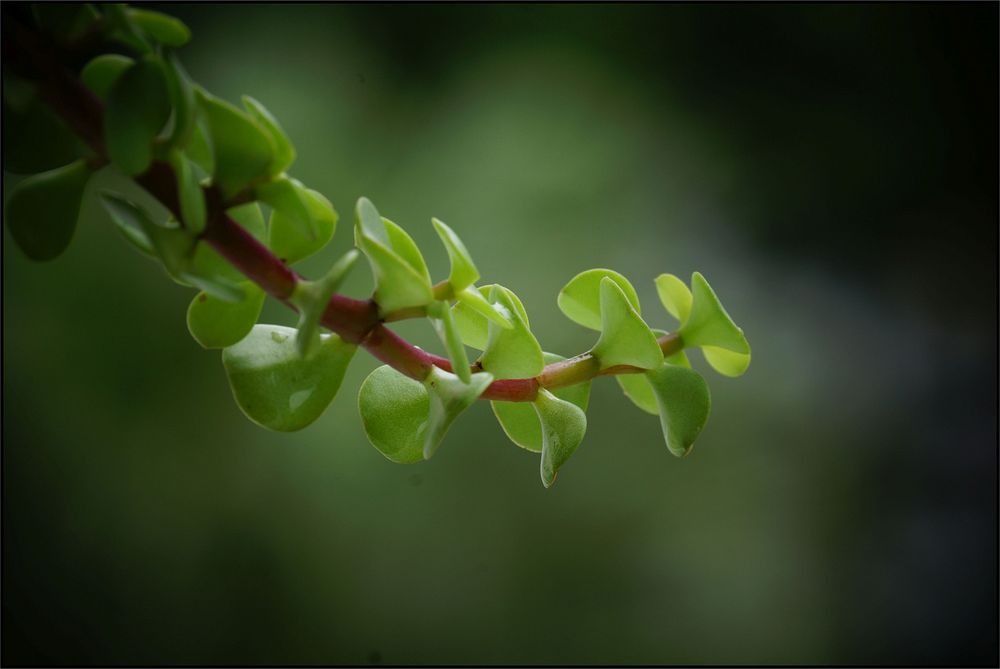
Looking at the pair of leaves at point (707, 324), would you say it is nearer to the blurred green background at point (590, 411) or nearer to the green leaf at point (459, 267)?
the green leaf at point (459, 267)

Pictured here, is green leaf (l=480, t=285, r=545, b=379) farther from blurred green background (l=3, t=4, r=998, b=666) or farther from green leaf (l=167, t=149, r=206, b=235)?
blurred green background (l=3, t=4, r=998, b=666)

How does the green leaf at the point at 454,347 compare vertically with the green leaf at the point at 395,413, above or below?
above

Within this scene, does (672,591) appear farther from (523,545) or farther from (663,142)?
(663,142)

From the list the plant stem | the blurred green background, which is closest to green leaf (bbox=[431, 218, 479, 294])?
the plant stem

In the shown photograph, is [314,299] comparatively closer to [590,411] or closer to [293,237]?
[293,237]

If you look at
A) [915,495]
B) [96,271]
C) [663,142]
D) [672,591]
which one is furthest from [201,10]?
[915,495]

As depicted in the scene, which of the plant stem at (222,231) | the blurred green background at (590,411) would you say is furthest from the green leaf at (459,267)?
the blurred green background at (590,411)
